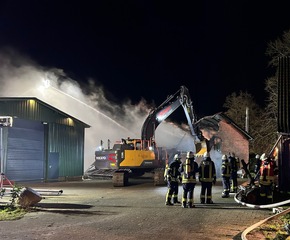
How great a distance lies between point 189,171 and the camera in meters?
12.6

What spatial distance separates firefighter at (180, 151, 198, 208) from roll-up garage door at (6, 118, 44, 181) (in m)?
13.5

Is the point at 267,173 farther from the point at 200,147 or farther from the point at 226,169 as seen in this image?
the point at 200,147

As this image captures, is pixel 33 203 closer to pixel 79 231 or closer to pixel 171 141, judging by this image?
pixel 79 231

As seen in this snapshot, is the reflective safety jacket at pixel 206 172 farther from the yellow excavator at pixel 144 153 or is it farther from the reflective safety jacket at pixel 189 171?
the yellow excavator at pixel 144 153

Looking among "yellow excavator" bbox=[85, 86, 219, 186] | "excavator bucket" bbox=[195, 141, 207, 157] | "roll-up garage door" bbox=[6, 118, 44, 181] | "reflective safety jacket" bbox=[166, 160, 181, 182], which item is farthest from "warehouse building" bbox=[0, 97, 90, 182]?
"reflective safety jacket" bbox=[166, 160, 181, 182]

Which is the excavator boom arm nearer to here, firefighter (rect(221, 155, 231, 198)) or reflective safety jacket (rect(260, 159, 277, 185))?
firefighter (rect(221, 155, 231, 198))

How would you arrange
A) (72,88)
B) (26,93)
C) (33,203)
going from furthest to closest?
(72,88), (26,93), (33,203)

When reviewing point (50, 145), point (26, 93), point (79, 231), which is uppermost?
point (26, 93)

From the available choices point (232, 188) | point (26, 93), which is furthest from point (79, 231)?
point (26, 93)

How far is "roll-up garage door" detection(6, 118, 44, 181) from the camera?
75.5 feet

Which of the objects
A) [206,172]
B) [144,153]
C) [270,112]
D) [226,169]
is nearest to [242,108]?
[270,112]

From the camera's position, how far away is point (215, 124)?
28312 millimetres

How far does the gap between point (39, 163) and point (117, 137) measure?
15194 mm

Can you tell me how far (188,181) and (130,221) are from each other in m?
3.10
